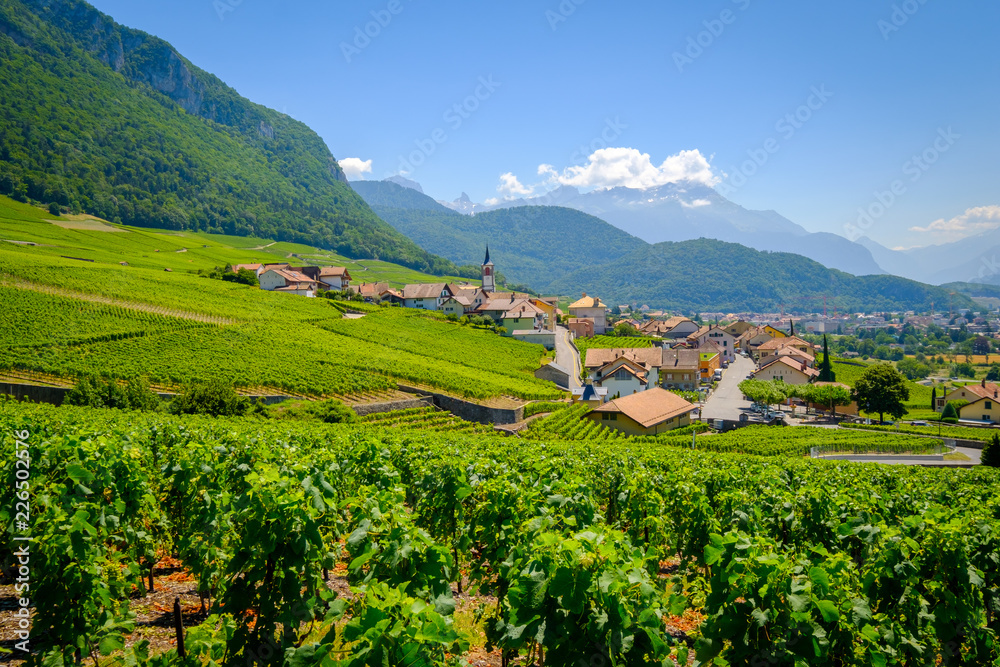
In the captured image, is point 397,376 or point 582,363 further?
point 582,363

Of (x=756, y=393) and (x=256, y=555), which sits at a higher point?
(x=256, y=555)

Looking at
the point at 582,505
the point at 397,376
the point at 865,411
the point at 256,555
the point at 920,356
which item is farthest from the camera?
the point at 920,356

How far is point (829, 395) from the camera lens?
209 feet

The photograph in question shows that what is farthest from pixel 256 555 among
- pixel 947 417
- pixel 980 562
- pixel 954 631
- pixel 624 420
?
pixel 947 417

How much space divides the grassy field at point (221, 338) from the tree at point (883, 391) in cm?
3368

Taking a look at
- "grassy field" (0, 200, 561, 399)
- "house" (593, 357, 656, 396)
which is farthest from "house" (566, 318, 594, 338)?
"house" (593, 357, 656, 396)

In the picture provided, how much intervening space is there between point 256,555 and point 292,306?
72.1 meters

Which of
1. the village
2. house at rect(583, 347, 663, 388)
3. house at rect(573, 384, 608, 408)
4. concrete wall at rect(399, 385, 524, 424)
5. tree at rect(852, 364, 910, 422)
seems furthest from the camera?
house at rect(583, 347, 663, 388)

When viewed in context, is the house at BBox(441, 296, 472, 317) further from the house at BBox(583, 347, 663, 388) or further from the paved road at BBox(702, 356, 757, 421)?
the paved road at BBox(702, 356, 757, 421)

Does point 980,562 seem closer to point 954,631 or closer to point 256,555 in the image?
Answer: point 954,631

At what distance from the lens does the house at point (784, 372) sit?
268 feet

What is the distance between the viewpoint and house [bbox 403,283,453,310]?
10712 cm

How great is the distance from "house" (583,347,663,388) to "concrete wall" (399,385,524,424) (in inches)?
1127

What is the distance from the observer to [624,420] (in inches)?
1957
